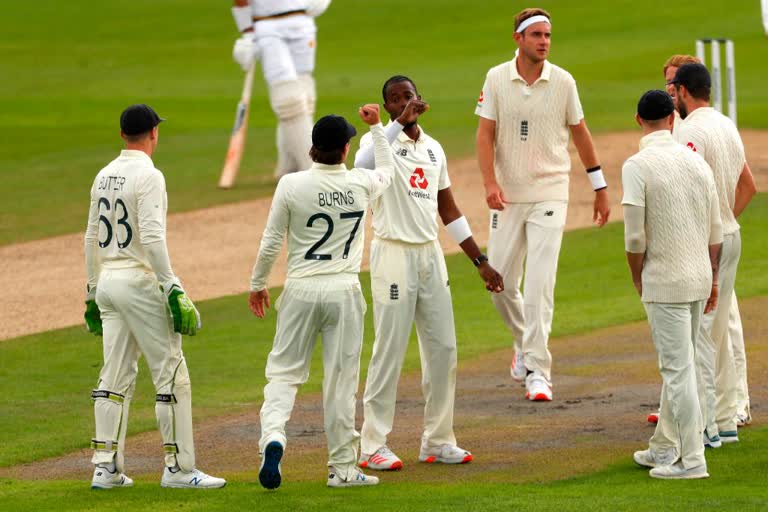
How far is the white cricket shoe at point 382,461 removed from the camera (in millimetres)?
8742

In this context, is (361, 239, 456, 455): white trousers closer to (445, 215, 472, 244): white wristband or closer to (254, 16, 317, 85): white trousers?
(445, 215, 472, 244): white wristband

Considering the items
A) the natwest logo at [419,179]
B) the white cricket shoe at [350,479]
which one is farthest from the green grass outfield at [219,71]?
the white cricket shoe at [350,479]

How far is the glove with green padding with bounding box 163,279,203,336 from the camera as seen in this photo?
8148 millimetres

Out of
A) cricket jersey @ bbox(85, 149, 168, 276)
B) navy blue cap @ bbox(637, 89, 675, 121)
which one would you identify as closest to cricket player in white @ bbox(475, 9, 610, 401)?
navy blue cap @ bbox(637, 89, 675, 121)

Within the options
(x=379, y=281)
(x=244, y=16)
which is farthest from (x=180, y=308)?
(x=244, y=16)

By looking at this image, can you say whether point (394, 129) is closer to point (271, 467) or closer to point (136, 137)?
point (136, 137)

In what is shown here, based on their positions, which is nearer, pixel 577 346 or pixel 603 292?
pixel 577 346

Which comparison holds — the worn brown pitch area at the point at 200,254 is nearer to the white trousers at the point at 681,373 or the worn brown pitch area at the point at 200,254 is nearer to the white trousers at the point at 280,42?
the white trousers at the point at 280,42

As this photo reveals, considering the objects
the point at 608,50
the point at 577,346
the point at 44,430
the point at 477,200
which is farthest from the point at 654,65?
the point at 44,430

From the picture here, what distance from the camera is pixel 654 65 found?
112 ft

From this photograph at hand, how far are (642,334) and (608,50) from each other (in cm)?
2557

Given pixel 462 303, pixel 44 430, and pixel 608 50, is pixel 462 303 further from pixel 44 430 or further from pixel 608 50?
pixel 608 50

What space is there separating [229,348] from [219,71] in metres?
25.1

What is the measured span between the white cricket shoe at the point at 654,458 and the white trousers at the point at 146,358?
250cm
